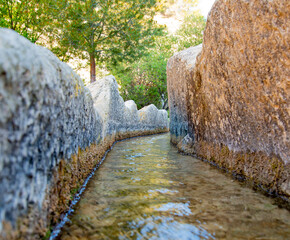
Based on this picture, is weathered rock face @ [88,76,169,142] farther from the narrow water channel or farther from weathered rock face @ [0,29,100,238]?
weathered rock face @ [0,29,100,238]

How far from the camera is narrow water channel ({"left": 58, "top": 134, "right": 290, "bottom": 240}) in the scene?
173cm

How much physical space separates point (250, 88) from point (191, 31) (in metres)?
23.6

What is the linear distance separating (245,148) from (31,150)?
101 inches

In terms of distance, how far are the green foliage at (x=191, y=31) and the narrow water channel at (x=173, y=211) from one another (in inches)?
892

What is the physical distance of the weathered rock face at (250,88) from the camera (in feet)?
7.39

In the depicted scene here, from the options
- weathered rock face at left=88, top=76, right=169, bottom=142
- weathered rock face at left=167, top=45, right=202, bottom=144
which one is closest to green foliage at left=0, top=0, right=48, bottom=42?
weathered rock face at left=88, top=76, right=169, bottom=142

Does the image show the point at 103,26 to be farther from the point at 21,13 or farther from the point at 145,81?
the point at 145,81

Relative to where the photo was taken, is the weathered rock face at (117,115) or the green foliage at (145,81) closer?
the weathered rock face at (117,115)

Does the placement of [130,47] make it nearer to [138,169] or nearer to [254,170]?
[138,169]

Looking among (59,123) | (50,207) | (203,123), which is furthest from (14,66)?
(203,123)

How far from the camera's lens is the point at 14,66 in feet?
3.77

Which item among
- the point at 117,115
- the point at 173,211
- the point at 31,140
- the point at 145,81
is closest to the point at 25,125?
the point at 31,140

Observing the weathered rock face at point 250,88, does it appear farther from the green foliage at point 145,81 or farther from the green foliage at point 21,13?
the green foliage at point 145,81

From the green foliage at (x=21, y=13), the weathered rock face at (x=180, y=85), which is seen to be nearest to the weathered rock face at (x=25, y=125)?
the weathered rock face at (x=180, y=85)
